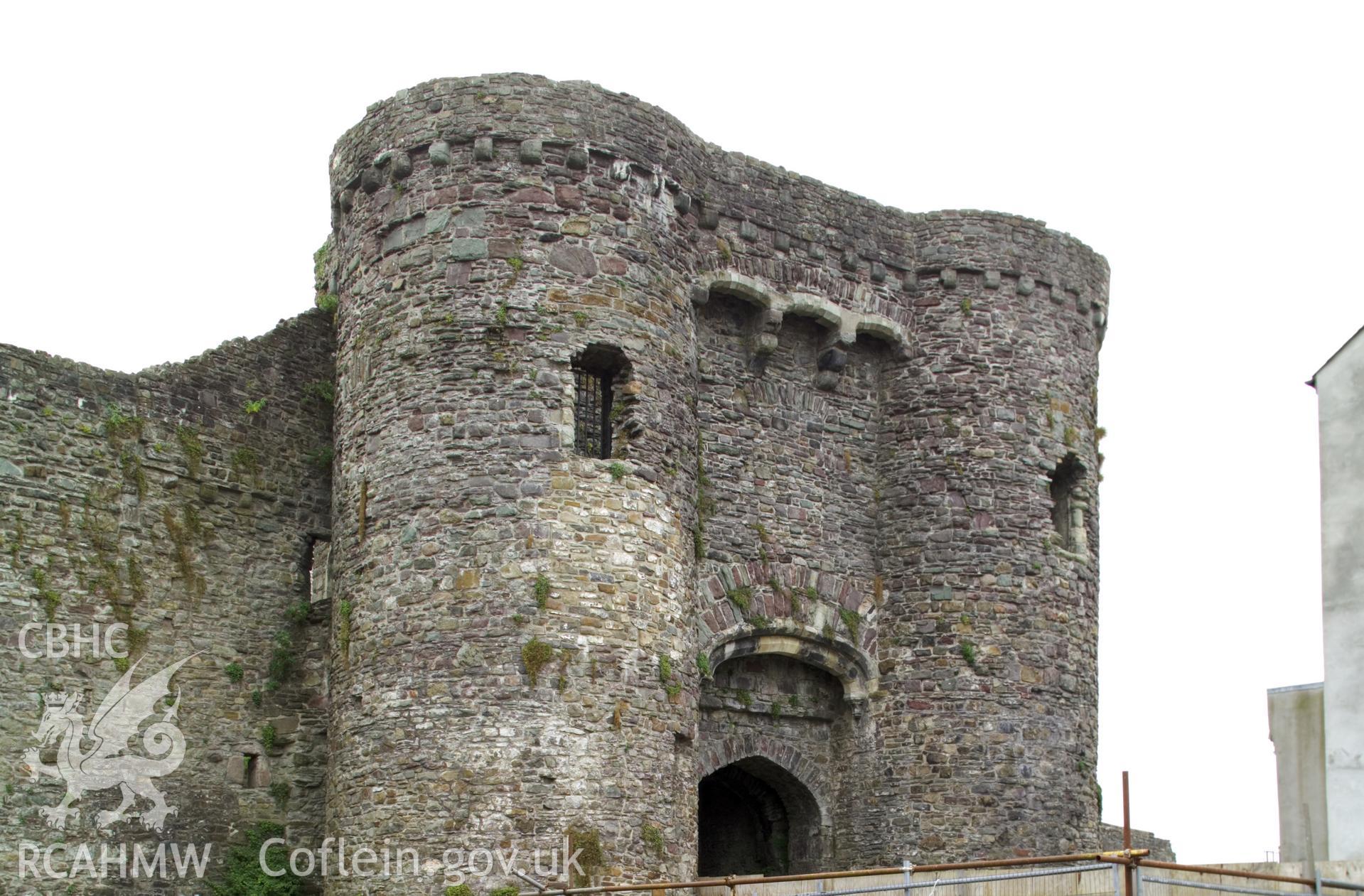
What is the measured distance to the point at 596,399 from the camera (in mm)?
Answer: 17703

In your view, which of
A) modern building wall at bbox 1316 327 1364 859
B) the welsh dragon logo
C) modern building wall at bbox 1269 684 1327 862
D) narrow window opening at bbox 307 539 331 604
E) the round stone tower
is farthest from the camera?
narrow window opening at bbox 307 539 331 604

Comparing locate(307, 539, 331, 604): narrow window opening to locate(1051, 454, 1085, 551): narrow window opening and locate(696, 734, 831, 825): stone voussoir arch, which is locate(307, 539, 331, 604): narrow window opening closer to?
locate(696, 734, 831, 825): stone voussoir arch

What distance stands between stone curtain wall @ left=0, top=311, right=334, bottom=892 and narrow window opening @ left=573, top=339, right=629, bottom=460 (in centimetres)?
317

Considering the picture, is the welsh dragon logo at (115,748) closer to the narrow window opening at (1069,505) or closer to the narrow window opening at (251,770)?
the narrow window opening at (251,770)

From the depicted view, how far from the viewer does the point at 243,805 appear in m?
17.8

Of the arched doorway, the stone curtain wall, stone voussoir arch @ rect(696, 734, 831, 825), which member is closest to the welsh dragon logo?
the stone curtain wall

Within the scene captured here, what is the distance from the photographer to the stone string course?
53.9 ft

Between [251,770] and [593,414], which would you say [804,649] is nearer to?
[593,414]

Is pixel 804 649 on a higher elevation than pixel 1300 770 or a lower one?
higher

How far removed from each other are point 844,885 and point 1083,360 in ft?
29.1

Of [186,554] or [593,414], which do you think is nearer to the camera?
[593,414]

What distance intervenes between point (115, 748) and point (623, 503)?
17.1 feet

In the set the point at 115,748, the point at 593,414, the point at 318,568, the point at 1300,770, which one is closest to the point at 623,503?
the point at 593,414

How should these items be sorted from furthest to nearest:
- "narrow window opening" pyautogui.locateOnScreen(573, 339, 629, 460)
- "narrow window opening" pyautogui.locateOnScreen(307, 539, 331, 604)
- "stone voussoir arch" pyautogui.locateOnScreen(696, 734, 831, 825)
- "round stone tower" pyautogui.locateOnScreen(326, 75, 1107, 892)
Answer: "stone voussoir arch" pyautogui.locateOnScreen(696, 734, 831, 825) → "narrow window opening" pyautogui.locateOnScreen(307, 539, 331, 604) → "narrow window opening" pyautogui.locateOnScreen(573, 339, 629, 460) → "round stone tower" pyautogui.locateOnScreen(326, 75, 1107, 892)
